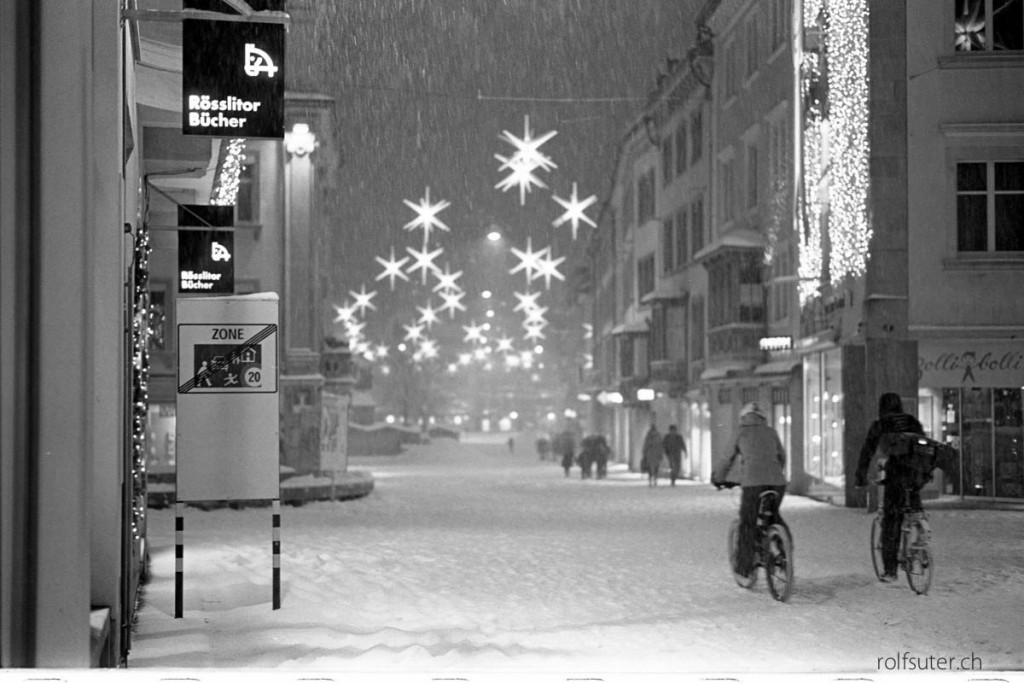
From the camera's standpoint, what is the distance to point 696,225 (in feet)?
150

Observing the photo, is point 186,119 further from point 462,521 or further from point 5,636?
point 462,521

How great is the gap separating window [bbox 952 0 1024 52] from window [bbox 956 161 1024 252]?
1.95 metres

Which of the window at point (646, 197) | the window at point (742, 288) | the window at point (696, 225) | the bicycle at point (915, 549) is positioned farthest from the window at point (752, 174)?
the bicycle at point (915, 549)

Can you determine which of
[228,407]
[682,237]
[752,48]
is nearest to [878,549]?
[228,407]

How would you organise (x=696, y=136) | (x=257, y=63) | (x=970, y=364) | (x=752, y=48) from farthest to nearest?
(x=696, y=136)
(x=752, y=48)
(x=970, y=364)
(x=257, y=63)

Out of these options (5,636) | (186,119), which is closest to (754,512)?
(186,119)

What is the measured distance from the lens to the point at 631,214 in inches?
2343

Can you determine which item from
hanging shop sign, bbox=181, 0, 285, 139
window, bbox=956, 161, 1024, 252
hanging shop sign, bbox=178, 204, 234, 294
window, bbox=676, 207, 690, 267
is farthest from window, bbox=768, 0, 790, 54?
hanging shop sign, bbox=181, 0, 285, 139

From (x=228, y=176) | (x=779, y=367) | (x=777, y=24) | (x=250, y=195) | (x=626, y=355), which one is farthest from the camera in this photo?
(x=626, y=355)

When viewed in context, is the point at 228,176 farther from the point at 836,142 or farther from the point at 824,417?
the point at 824,417

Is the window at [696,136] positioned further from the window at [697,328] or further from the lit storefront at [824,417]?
the lit storefront at [824,417]

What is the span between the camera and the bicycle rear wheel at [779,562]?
13.1 meters

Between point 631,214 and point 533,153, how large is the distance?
3360 cm

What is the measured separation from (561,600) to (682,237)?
35391 mm
